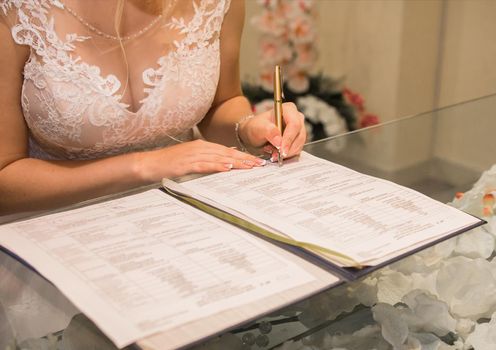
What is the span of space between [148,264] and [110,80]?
32.5 inches

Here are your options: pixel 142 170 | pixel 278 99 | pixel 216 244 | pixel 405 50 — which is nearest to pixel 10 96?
pixel 142 170

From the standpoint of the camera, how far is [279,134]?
1268 mm

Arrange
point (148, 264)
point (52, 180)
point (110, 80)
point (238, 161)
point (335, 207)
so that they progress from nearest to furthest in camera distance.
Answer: point (148, 264) < point (335, 207) < point (238, 161) < point (52, 180) < point (110, 80)

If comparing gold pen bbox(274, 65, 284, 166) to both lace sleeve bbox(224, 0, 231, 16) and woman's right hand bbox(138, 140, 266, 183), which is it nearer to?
woman's right hand bbox(138, 140, 266, 183)

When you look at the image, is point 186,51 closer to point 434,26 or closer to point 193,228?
point 193,228

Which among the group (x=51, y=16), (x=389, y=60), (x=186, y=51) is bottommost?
(x=389, y=60)

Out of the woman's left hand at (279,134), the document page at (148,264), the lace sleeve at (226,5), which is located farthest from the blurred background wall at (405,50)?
the document page at (148,264)

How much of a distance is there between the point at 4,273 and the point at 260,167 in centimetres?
52

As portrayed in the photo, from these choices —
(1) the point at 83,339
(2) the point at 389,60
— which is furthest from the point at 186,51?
(2) the point at 389,60

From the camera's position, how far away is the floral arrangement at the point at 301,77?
299 centimetres

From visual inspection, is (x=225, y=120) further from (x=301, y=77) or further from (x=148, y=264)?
(x=301, y=77)

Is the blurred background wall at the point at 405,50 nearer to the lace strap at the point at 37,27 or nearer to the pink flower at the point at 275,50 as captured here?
the pink flower at the point at 275,50

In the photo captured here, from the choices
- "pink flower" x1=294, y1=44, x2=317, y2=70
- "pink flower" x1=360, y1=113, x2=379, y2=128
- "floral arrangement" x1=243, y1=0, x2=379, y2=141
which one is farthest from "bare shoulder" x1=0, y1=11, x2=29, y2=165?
"pink flower" x1=360, y1=113, x2=379, y2=128

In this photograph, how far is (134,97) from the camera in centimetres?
158
